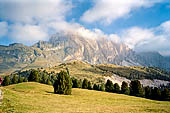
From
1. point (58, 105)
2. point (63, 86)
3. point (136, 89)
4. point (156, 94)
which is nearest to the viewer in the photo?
point (58, 105)

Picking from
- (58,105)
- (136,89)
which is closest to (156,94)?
(136,89)

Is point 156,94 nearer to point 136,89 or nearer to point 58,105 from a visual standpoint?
point 136,89

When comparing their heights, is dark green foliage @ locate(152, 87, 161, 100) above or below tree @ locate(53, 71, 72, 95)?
below

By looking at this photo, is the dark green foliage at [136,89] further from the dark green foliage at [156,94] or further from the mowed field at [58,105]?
the mowed field at [58,105]

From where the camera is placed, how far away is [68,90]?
203 ft

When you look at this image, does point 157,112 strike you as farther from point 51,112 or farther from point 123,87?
point 123,87

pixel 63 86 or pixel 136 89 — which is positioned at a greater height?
pixel 63 86

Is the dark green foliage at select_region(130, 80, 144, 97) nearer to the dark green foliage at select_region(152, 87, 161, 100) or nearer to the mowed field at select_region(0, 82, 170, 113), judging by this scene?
the dark green foliage at select_region(152, 87, 161, 100)


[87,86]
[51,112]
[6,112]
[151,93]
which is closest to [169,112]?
[51,112]

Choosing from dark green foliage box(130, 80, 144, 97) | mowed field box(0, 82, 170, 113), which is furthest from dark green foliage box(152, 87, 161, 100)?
mowed field box(0, 82, 170, 113)

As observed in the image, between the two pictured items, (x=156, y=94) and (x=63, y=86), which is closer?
(x=63, y=86)

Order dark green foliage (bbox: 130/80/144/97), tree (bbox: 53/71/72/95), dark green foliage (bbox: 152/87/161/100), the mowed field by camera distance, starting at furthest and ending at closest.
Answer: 1. dark green foliage (bbox: 130/80/144/97)
2. dark green foliage (bbox: 152/87/161/100)
3. tree (bbox: 53/71/72/95)
4. the mowed field

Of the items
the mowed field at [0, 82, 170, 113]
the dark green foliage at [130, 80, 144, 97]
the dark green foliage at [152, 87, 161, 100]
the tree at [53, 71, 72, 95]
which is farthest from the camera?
the dark green foliage at [130, 80, 144, 97]

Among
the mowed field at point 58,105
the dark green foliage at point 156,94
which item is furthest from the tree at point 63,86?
the dark green foliage at point 156,94
